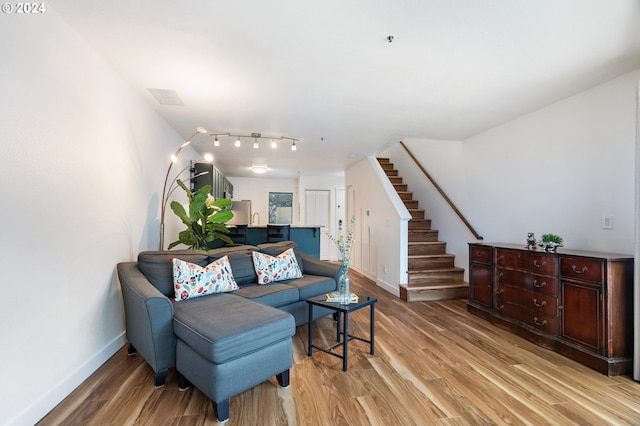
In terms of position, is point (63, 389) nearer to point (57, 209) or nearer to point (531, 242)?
point (57, 209)

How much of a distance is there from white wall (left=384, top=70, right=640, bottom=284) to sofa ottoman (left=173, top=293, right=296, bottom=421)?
3.11 meters

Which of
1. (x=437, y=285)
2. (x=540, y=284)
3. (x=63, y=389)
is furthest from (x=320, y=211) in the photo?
(x=63, y=389)

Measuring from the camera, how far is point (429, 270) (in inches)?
187

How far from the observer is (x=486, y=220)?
427 centimetres

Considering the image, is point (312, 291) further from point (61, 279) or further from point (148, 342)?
point (61, 279)

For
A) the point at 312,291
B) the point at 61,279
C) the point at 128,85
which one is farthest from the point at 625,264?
the point at 128,85

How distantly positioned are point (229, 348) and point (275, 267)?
1.61 meters

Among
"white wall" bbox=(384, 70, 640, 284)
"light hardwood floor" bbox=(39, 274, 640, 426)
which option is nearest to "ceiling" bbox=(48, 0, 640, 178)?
"white wall" bbox=(384, 70, 640, 284)

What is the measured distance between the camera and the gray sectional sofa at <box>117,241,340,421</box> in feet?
5.66

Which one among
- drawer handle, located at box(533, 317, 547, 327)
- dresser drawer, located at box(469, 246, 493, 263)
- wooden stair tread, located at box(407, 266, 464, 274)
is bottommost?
drawer handle, located at box(533, 317, 547, 327)

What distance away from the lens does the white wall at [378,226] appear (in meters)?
4.65

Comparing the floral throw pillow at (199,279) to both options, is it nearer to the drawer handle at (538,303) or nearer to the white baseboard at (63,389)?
the white baseboard at (63,389)

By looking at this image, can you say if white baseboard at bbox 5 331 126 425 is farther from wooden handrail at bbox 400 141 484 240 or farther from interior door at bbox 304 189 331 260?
interior door at bbox 304 189 331 260

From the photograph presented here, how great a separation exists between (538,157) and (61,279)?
4696mm
